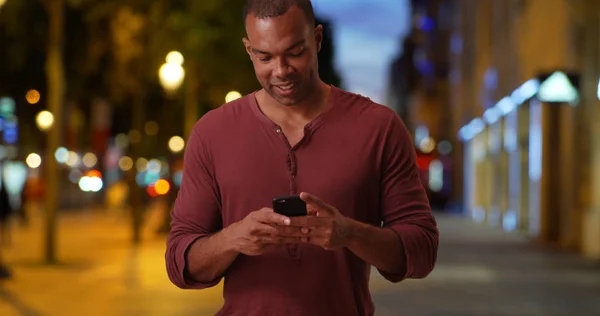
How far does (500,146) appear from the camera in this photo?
49156 mm

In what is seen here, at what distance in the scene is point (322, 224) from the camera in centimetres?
347

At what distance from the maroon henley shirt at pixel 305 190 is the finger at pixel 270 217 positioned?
10.9 inches

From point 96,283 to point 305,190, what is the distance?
1704 cm

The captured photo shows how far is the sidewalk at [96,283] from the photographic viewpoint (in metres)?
16.4

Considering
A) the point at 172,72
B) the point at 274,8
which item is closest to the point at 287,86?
the point at 274,8

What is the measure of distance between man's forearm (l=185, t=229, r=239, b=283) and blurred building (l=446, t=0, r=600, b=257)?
954 inches

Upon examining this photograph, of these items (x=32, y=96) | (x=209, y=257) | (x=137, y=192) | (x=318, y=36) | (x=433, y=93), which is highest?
(x=433, y=93)

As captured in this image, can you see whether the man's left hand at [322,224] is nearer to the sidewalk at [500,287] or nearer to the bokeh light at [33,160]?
the sidewalk at [500,287]

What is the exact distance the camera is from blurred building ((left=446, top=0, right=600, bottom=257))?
2944 centimetres

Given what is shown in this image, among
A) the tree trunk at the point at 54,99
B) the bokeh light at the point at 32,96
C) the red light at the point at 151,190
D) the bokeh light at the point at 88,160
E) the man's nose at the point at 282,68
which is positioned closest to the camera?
the man's nose at the point at 282,68

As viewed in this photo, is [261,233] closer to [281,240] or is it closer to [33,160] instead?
[281,240]

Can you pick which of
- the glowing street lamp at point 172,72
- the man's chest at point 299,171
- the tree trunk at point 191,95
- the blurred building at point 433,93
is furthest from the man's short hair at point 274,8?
the blurred building at point 433,93

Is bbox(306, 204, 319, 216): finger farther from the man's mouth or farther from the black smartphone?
the man's mouth

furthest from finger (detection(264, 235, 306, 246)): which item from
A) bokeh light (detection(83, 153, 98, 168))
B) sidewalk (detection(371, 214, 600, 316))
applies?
bokeh light (detection(83, 153, 98, 168))
